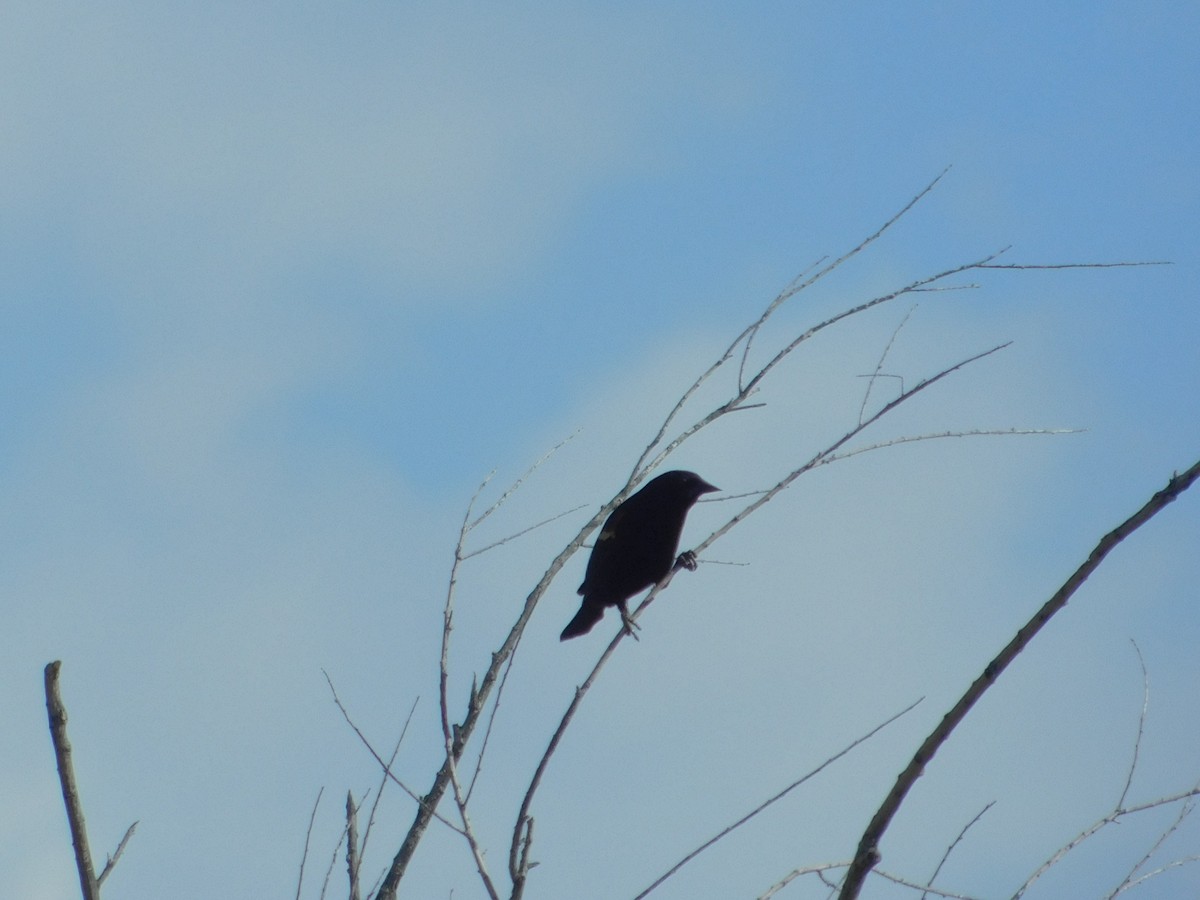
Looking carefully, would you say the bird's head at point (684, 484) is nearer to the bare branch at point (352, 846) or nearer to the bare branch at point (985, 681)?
the bare branch at point (352, 846)

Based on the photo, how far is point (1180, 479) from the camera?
1.94 metres

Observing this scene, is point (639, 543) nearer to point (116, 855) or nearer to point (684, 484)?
point (684, 484)

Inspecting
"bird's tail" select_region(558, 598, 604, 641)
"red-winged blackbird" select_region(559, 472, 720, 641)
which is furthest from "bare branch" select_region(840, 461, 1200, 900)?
"bird's tail" select_region(558, 598, 604, 641)

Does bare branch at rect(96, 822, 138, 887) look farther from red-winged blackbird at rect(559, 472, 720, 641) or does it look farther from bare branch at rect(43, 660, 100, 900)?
red-winged blackbird at rect(559, 472, 720, 641)

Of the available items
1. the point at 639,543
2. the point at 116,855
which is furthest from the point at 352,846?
the point at 639,543

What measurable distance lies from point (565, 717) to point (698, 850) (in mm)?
364

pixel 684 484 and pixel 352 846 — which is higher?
pixel 684 484

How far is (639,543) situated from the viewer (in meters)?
6.07

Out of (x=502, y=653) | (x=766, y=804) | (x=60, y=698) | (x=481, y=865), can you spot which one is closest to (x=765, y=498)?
(x=502, y=653)

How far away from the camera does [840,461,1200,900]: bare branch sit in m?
1.68

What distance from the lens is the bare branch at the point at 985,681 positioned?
66.2 inches

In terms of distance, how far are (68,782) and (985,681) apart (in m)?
1.39

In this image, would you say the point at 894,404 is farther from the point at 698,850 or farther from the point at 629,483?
the point at 698,850

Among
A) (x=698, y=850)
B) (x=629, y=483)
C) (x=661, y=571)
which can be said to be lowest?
(x=698, y=850)
